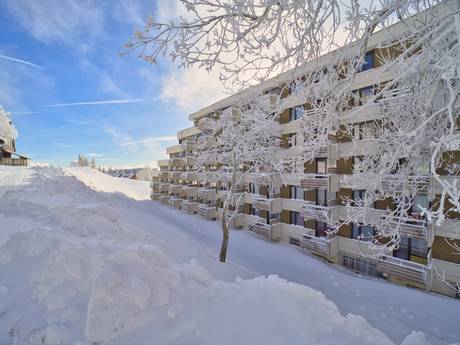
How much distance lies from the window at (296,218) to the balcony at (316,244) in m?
1.33

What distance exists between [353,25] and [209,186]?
22759 millimetres

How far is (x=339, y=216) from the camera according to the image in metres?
8.18

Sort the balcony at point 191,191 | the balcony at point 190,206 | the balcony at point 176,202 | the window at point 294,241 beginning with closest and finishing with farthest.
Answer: the window at point 294,241 → the balcony at point 190,206 → the balcony at point 191,191 → the balcony at point 176,202

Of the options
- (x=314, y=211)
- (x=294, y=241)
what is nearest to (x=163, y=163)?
(x=294, y=241)

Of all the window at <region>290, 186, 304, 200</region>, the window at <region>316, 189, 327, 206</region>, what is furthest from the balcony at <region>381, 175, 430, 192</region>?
the window at <region>290, 186, 304, 200</region>

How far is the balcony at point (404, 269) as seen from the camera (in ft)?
36.5

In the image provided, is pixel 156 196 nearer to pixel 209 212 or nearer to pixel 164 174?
pixel 164 174

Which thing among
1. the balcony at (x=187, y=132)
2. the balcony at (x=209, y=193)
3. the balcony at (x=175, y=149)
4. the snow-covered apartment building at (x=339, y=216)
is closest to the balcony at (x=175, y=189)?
the balcony at (x=175, y=149)

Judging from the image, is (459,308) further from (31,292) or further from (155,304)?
(31,292)

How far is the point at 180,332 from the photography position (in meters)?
3.07

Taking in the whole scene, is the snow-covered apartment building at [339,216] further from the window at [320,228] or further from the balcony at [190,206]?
the balcony at [190,206]

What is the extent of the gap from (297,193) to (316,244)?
3875 mm

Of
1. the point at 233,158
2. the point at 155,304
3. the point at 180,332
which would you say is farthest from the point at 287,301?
the point at 233,158

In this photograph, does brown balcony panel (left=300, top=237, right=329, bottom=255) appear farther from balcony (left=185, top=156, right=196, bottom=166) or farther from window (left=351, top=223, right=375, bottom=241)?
balcony (left=185, top=156, right=196, bottom=166)
